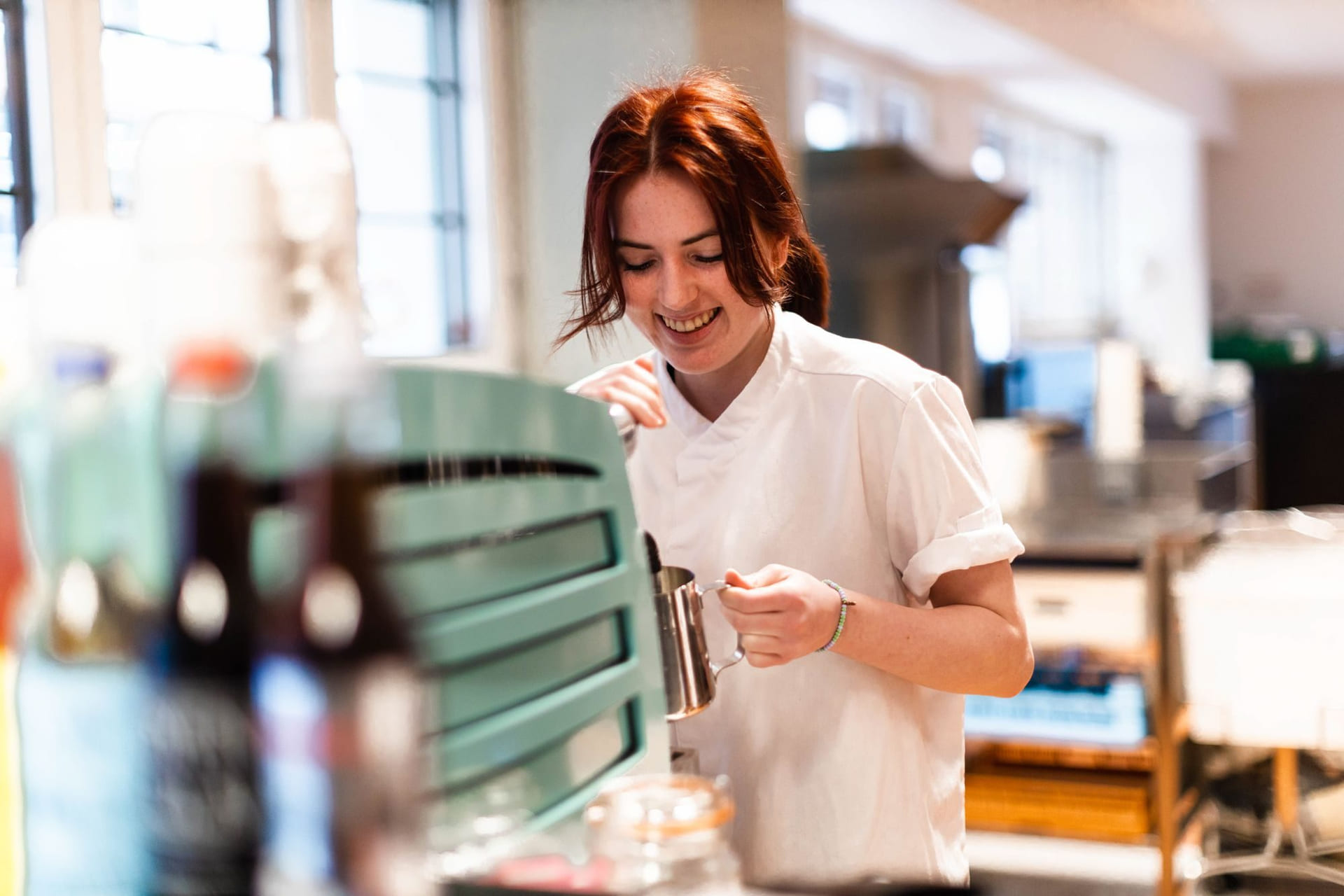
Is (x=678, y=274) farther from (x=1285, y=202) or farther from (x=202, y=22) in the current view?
(x=1285, y=202)

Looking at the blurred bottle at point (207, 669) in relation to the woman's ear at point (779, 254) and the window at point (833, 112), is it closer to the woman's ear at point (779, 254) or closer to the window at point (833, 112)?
the woman's ear at point (779, 254)

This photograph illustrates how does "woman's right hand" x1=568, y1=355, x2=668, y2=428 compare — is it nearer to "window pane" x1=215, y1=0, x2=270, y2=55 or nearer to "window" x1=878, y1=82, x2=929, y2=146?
"window pane" x1=215, y1=0, x2=270, y2=55

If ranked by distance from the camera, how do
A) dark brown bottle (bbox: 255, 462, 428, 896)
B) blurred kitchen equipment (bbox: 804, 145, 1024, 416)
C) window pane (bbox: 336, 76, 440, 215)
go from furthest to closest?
blurred kitchen equipment (bbox: 804, 145, 1024, 416) < window pane (bbox: 336, 76, 440, 215) < dark brown bottle (bbox: 255, 462, 428, 896)

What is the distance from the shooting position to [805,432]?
97 cm

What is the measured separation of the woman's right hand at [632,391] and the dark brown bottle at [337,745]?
550 millimetres

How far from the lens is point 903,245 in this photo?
3.36 metres

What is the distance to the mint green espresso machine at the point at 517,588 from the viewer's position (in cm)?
53

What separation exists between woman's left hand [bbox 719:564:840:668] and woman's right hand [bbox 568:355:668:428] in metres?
0.22

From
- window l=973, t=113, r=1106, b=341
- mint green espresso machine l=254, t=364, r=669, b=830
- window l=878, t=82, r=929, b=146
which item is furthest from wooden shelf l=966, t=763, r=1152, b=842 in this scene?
window l=973, t=113, r=1106, b=341

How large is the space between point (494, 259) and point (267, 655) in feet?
6.56

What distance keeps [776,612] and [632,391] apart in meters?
0.27

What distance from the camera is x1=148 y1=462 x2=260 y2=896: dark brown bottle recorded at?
42cm

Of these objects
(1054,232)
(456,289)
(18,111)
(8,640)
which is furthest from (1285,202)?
(8,640)

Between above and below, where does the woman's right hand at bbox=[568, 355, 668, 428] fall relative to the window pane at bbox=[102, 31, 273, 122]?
below
